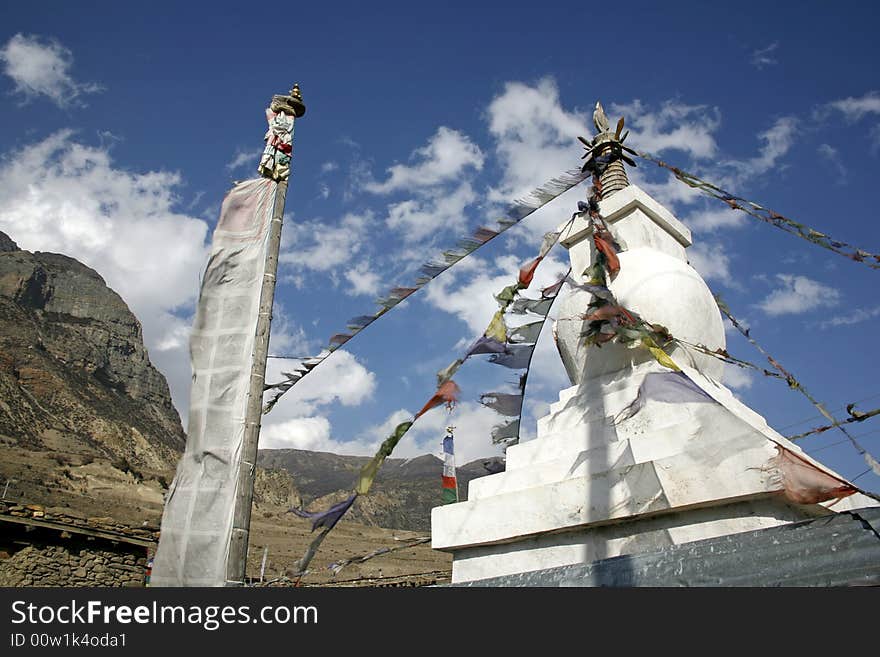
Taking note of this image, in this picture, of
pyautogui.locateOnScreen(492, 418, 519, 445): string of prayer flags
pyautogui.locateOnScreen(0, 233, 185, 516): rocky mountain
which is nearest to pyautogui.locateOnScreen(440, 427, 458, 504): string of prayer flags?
pyautogui.locateOnScreen(492, 418, 519, 445): string of prayer flags

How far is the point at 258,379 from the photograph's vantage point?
158 inches

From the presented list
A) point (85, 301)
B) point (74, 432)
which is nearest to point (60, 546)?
point (74, 432)

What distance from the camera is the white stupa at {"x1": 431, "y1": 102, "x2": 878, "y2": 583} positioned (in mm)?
4094

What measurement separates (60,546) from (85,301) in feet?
269

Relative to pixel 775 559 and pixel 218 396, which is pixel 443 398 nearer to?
pixel 218 396

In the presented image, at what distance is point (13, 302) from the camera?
7194 centimetres

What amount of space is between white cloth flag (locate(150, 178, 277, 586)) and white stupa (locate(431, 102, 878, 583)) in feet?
7.40

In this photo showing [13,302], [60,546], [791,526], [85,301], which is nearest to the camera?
[791,526]

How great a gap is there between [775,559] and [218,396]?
10.7 ft

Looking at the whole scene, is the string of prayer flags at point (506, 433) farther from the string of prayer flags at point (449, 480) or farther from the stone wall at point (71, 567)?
the stone wall at point (71, 567)

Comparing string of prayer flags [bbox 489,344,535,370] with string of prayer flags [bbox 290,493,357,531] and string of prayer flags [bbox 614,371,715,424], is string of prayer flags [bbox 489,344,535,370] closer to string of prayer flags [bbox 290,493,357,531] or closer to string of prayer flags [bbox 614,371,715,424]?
string of prayer flags [bbox 614,371,715,424]

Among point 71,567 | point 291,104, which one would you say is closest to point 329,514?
point 291,104
